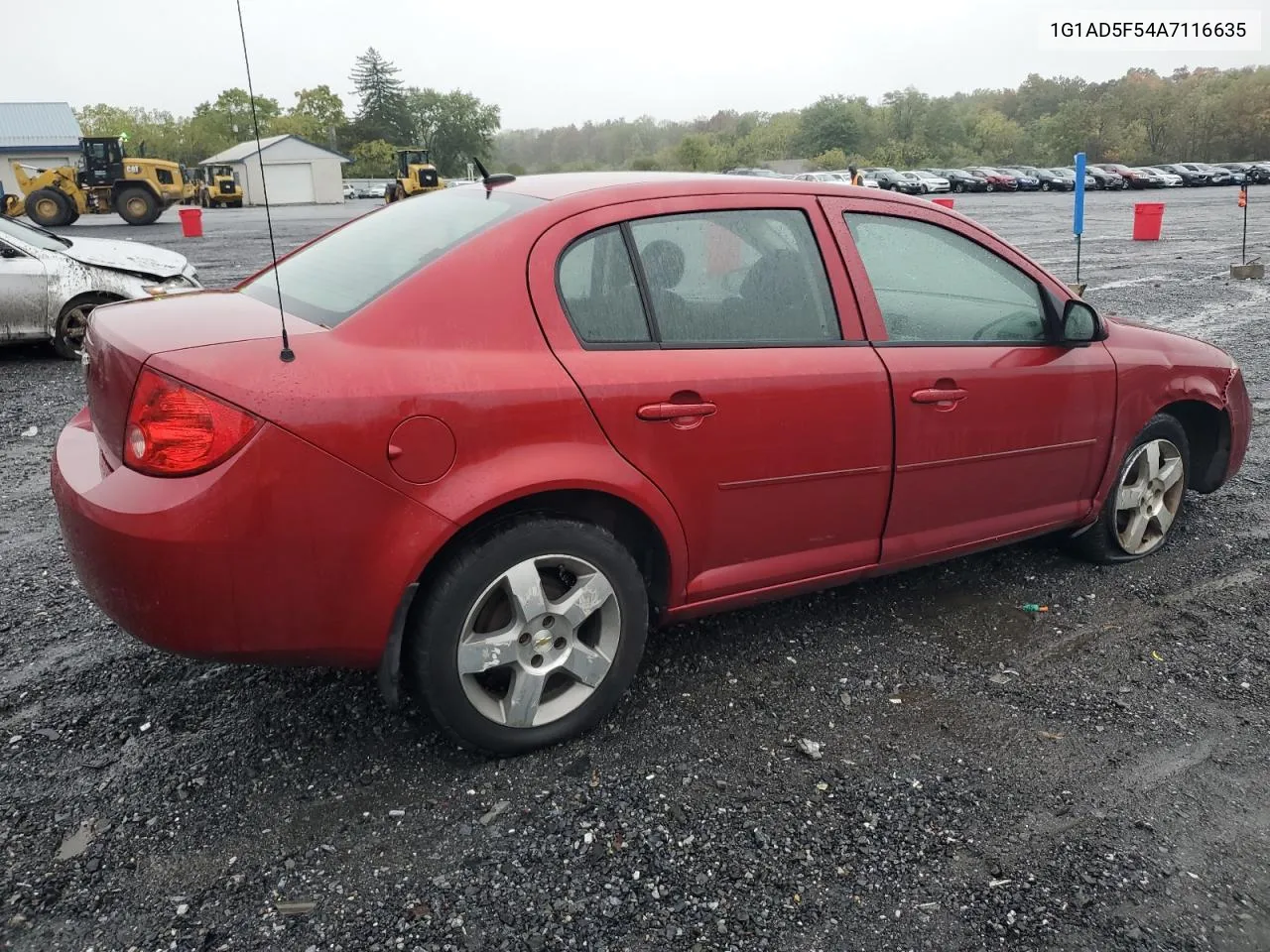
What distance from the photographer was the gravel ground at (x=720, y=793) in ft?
7.68

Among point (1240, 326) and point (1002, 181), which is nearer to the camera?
point (1240, 326)

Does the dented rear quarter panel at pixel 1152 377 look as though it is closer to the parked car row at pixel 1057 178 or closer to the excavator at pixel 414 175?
the excavator at pixel 414 175

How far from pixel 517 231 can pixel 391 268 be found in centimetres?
38

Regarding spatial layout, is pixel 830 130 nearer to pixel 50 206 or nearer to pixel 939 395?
pixel 50 206

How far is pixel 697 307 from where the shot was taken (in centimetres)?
309

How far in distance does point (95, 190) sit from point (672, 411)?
34515mm

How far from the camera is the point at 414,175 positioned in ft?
147

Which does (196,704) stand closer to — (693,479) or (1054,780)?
(693,479)

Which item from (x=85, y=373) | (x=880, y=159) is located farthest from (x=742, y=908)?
(x=880, y=159)

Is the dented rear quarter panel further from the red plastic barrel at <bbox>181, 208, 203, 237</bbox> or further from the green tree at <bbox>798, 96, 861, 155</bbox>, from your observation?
the green tree at <bbox>798, 96, 861, 155</bbox>

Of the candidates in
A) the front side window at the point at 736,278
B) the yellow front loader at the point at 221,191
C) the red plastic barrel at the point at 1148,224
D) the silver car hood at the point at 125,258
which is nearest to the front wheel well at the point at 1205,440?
the front side window at the point at 736,278

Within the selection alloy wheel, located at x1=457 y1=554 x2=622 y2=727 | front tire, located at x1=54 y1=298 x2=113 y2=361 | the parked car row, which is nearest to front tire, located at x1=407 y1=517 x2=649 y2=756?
alloy wheel, located at x1=457 y1=554 x2=622 y2=727

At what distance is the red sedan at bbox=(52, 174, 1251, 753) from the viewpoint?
2504 millimetres

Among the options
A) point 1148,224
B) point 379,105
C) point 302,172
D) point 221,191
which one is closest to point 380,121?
point 379,105
